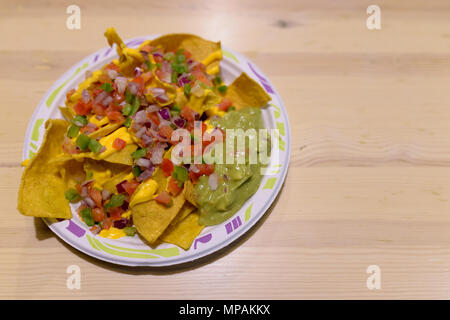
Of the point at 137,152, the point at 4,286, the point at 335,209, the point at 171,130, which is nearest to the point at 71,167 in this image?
the point at 137,152

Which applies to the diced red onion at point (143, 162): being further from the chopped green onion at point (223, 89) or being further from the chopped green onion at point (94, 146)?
the chopped green onion at point (223, 89)

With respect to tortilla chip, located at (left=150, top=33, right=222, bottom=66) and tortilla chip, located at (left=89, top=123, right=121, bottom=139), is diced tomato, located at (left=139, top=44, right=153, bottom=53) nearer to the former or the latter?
tortilla chip, located at (left=150, top=33, right=222, bottom=66)

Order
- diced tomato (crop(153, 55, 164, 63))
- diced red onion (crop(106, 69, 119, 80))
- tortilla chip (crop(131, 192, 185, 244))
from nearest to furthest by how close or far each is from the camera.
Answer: tortilla chip (crop(131, 192, 185, 244)) → diced red onion (crop(106, 69, 119, 80)) → diced tomato (crop(153, 55, 164, 63))

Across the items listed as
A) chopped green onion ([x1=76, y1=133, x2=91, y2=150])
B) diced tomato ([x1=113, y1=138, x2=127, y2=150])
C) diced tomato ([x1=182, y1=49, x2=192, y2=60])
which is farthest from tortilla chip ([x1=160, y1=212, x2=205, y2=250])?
diced tomato ([x1=182, y1=49, x2=192, y2=60])

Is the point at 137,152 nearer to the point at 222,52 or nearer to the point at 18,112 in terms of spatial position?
the point at 222,52

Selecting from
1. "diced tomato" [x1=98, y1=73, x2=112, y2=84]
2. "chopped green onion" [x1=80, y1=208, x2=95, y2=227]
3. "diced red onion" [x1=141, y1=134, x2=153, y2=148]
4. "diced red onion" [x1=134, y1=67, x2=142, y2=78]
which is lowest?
"chopped green onion" [x1=80, y1=208, x2=95, y2=227]

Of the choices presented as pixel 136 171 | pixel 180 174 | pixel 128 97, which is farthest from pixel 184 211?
pixel 128 97
